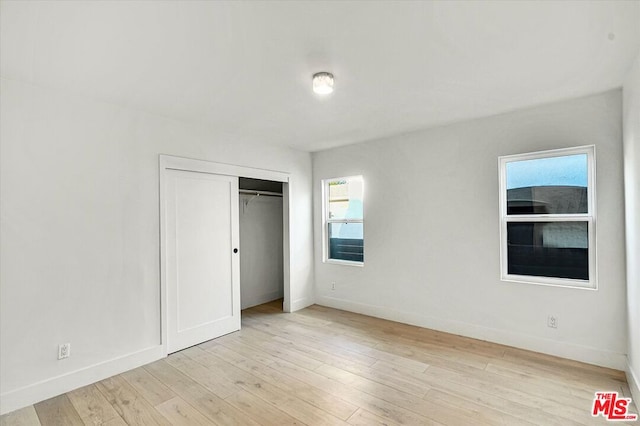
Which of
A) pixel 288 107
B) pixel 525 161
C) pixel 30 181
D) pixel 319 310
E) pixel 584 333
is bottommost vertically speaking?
pixel 319 310

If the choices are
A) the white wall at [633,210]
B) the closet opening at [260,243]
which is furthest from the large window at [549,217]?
the closet opening at [260,243]

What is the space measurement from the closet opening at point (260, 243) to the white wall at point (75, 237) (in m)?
1.93

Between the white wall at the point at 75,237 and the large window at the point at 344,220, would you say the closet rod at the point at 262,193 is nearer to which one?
the large window at the point at 344,220

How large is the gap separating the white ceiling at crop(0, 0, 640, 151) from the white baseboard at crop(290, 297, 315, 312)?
2993mm

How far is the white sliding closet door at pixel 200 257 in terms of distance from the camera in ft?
11.1

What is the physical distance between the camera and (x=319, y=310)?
4812mm

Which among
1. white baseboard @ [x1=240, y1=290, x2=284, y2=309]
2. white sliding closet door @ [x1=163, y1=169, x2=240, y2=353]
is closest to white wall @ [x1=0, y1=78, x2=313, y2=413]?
white sliding closet door @ [x1=163, y1=169, x2=240, y2=353]

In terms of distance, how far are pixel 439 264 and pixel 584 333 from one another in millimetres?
1478

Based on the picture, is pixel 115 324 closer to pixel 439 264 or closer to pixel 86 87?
pixel 86 87

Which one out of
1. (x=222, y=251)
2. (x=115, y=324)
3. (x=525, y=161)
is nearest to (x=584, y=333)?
(x=525, y=161)

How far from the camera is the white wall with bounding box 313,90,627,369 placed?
2.83 m

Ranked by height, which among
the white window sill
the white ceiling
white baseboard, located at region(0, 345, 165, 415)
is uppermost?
the white ceiling

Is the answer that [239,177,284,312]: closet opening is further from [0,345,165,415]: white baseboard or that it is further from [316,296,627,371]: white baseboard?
[0,345,165,415]: white baseboard

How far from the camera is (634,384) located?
2342 millimetres
